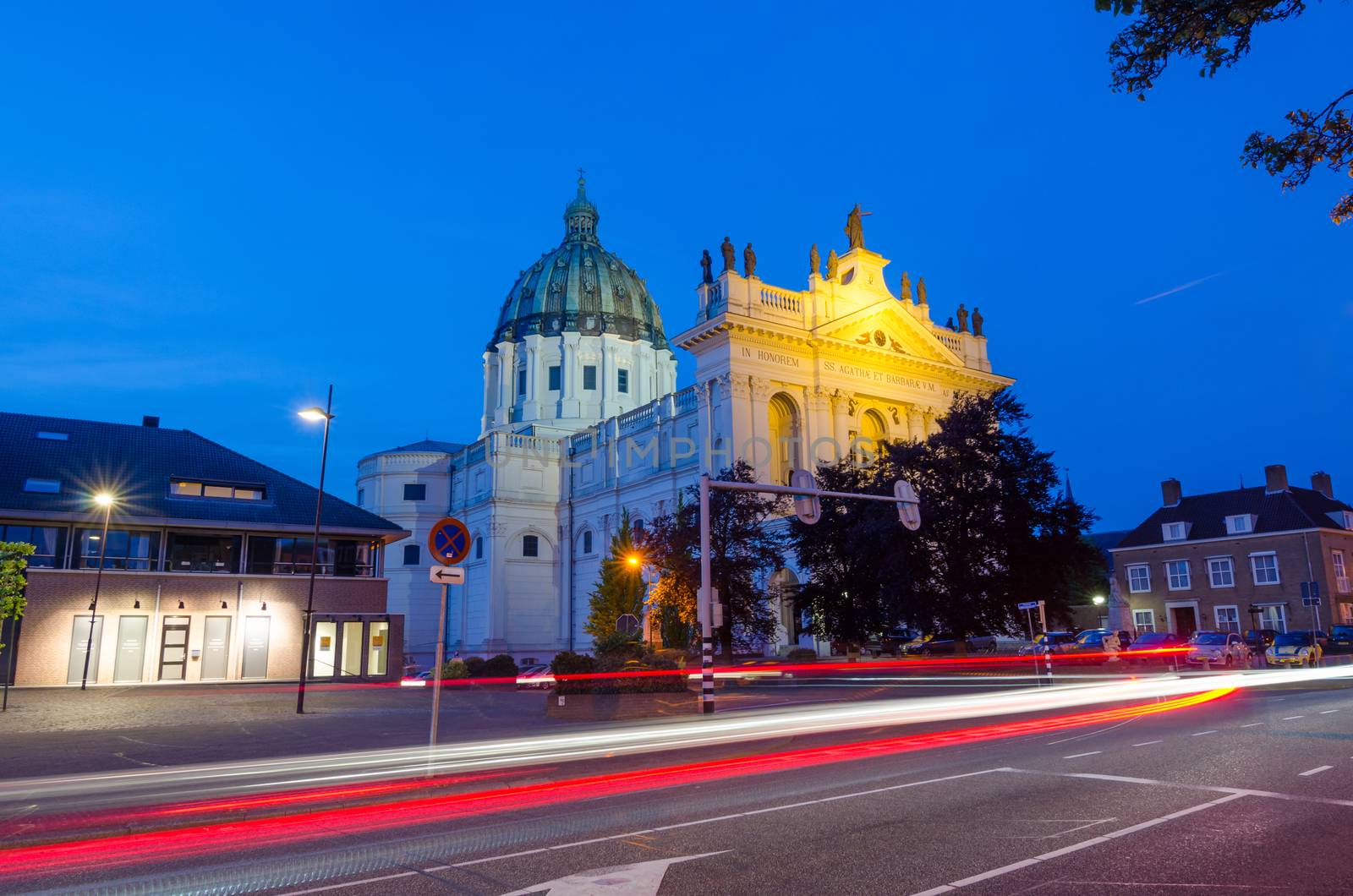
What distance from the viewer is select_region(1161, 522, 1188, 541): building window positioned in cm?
6531

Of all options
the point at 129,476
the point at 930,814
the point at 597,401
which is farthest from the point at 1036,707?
the point at 597,401

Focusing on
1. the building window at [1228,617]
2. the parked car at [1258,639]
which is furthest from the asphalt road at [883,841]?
the building window at [1228,617]

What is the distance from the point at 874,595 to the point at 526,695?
16.0 m

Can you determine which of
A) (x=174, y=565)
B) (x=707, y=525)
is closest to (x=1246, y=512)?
(x=707, y=525)

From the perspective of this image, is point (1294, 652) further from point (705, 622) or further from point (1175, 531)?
point (705, 622)

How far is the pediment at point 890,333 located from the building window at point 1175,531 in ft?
63.1

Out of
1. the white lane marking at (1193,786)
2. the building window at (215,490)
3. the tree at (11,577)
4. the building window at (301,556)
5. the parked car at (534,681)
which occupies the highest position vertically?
the building window at (215,490)

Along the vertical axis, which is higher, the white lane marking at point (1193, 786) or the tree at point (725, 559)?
the tree at point (725, 559)

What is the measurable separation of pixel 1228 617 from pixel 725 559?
40.7 meters

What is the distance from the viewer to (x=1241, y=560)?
61.7 metres

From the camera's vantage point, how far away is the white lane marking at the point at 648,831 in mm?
7363

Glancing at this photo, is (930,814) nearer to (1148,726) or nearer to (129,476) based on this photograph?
(1148,726)

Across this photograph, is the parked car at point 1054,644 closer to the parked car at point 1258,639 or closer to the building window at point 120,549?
the parked car at point 1258,639

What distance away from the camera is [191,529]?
4069cm
